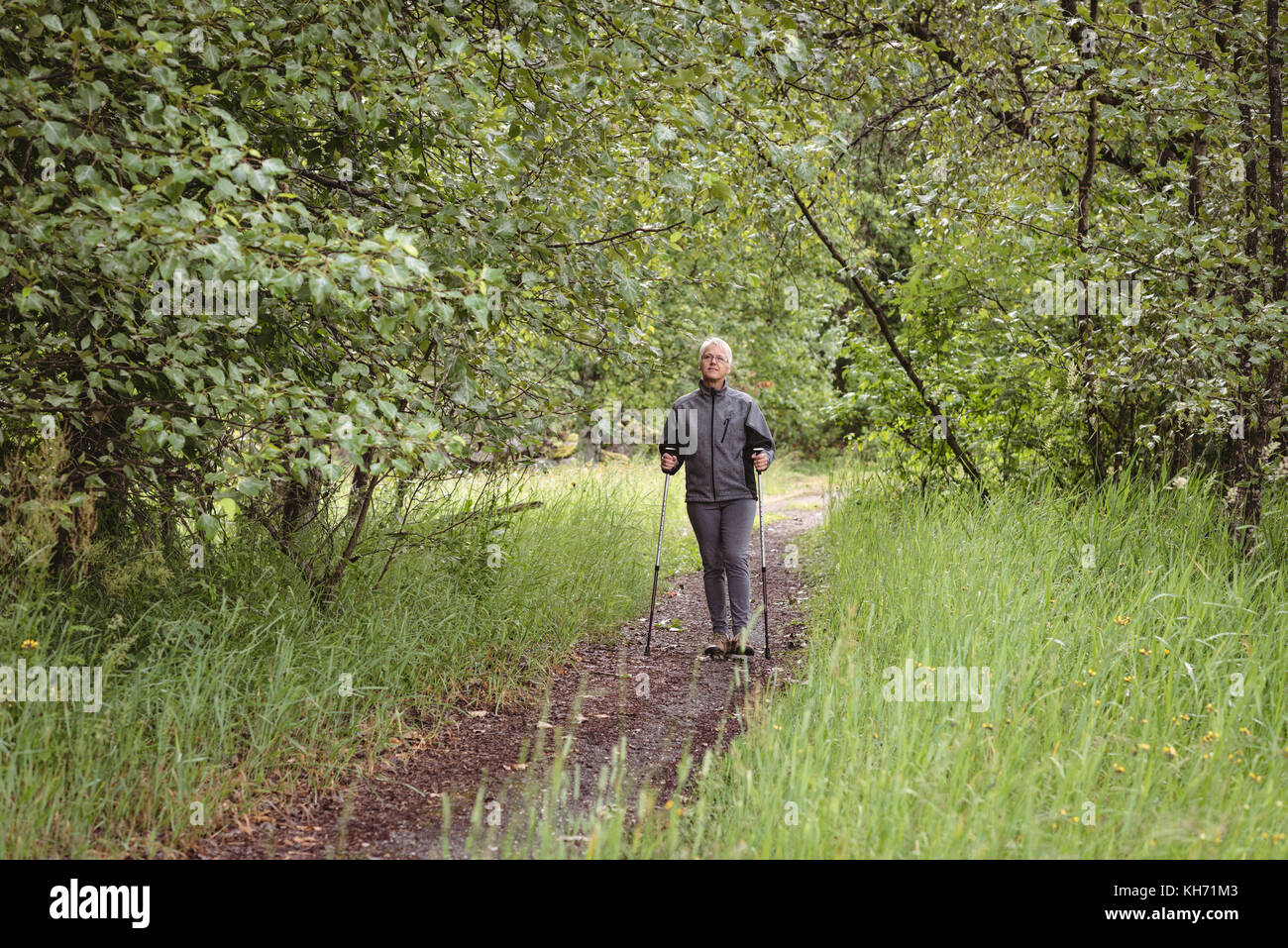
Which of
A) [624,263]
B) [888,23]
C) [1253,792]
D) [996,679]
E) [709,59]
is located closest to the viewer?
[1253,792]

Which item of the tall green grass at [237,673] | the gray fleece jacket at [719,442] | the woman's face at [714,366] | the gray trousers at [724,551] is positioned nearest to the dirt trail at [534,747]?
the tall green grass at [237,673]

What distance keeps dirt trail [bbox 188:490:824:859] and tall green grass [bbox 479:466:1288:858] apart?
15.6 inches

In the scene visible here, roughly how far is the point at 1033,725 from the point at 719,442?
10.5 ft

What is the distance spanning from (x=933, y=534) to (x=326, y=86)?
5.15m

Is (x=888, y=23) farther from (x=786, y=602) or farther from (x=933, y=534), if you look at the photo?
(x=786, y=602)

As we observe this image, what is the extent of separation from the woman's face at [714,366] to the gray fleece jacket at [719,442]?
0.07 m

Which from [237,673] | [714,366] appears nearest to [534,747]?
[237,673]

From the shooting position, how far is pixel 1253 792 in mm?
3205

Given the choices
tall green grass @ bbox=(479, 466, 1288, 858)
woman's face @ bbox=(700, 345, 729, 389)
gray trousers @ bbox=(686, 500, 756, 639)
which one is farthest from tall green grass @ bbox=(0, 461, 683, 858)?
woman's face @ bbox=(700, 345, 729, 389)

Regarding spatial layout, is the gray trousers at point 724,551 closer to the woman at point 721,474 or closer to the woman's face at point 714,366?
the woman at point 721,474

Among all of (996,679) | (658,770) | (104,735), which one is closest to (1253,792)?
(996,679)

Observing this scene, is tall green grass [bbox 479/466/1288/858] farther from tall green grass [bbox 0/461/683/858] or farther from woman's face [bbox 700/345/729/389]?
woman's face [bbox 700/345/729/389]

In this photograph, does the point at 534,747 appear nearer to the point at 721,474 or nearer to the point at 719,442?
the point at 721,474

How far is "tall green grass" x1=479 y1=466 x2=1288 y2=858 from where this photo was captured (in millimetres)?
3006
